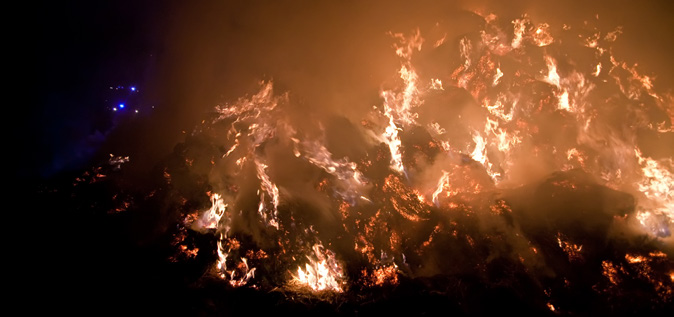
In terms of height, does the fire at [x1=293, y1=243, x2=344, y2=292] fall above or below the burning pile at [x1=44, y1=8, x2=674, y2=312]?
below

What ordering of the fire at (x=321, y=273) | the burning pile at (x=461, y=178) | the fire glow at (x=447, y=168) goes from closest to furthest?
the burning pile at (x=461, y=178) → the fire glow at (x=447, y=168) → the fire at (x=321, y=273)

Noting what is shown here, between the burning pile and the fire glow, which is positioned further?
the fire glow

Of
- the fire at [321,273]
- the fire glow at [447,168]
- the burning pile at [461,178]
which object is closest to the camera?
the burning pile at [461,178]

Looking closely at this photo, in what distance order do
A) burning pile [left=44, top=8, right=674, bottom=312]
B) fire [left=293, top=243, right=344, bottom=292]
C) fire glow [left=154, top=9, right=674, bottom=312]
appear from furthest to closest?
fire [left=293, top=243, right=344, bottom=292] < fire glow [left=154, top=9, right=674, bottom=312] < burning pile [left=44, top=8, right=674, bottom=312]

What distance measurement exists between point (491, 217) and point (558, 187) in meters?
2.73

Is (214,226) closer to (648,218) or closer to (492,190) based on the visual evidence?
(492,190)

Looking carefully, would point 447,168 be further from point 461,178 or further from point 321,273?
point 321,273

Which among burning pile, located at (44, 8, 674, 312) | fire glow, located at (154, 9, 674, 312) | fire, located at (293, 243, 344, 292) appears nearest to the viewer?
burning pile, located at (44, 8, 674, 312)

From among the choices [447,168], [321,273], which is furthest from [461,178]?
[321,273]

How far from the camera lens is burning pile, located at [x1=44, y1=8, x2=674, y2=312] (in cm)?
1042

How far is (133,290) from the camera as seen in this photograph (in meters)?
9.63

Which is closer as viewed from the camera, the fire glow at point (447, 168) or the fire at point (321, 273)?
the fire glow at point (447, 168)

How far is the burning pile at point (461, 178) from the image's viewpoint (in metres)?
10.4

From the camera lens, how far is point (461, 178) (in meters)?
13.5
